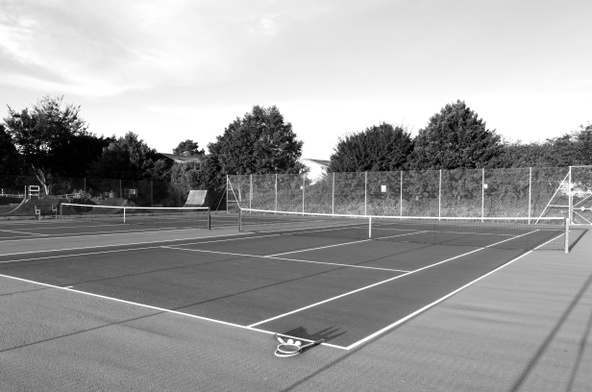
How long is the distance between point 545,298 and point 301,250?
24.7ft

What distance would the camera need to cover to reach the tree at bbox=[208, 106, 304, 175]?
46.9 metres

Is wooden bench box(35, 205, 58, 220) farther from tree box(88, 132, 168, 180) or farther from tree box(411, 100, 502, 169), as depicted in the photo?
tree box(411, 100, 502, 169)

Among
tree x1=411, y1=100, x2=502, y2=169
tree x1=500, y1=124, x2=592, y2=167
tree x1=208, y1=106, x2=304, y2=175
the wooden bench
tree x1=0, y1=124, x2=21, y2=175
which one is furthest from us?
tree x1=208, y1=106, x2=304, y2=175

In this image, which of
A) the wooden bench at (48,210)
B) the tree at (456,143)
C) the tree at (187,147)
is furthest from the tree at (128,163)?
the tree at (187,147)

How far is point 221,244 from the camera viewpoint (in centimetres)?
1567

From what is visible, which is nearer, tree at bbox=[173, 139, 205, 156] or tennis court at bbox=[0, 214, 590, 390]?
tennis court at bbox=[0, 214, 590, 390]

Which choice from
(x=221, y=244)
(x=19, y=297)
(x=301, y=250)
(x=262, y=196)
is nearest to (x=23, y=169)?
(x=262, y=196)

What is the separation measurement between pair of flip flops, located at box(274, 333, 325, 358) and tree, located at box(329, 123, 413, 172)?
35.6 metres

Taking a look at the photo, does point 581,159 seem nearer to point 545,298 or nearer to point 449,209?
point 449,209

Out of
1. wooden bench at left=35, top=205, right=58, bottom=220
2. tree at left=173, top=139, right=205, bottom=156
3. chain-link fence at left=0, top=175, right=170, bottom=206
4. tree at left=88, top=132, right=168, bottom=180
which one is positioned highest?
tree at left=173, top=139, right=205, bottom=156

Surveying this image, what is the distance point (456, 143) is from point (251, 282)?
3274 centimetres

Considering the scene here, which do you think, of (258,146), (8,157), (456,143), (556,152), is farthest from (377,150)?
(8,157)

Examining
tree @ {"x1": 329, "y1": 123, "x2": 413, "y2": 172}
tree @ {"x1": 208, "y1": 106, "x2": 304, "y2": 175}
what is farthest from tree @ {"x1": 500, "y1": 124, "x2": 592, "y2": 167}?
tree @ {"x1": 208, "y1": 106, "x2": 304, "y2": 175}

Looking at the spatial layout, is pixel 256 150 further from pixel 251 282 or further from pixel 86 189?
pixel 251 282
